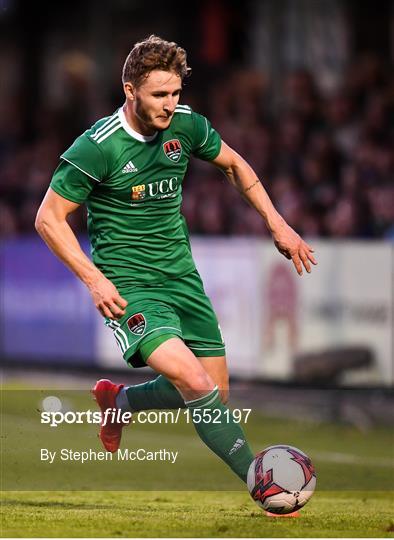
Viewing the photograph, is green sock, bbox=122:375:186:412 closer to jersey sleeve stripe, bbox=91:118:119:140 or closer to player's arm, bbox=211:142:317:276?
player's arm, bbox=211:142:317:276

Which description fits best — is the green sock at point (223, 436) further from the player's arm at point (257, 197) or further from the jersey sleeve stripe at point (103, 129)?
the jersey sleeve stripe at point (103, 129)

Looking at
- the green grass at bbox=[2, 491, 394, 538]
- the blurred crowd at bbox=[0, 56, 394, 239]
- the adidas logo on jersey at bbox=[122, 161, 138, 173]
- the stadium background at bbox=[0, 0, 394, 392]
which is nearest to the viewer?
the green grass at bbox=[2, 491, 394, 538]

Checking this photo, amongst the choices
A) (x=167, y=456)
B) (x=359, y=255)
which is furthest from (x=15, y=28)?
(x=167, y=456)

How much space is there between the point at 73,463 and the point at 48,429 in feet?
1.40

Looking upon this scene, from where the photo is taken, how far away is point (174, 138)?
8062 millimetres

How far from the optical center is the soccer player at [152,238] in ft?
25.2

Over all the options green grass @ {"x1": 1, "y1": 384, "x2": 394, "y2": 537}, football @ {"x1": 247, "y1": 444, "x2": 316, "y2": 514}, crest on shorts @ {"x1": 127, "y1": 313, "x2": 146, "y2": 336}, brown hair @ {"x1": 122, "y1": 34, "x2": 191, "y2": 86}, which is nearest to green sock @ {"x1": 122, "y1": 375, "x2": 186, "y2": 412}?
green grass @ {"x1": 1, "y1": 384, "x2": 394, "y2": 537}

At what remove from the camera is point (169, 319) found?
26.2ft

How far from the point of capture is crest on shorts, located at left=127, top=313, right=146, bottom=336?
7.81 m

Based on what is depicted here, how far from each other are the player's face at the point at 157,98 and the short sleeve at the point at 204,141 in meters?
0.39

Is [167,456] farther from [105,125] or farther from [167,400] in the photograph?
[105,125]

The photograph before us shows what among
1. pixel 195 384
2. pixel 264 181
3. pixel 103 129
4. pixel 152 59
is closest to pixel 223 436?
pixel 195 384

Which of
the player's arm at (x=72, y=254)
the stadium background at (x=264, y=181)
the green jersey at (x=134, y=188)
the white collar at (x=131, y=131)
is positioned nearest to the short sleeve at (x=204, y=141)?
the green jersey at (x=134, y=188)

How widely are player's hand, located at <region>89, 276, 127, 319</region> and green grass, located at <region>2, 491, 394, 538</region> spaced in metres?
1.09
